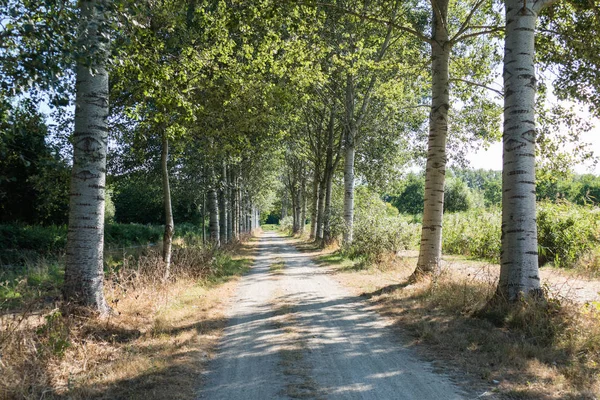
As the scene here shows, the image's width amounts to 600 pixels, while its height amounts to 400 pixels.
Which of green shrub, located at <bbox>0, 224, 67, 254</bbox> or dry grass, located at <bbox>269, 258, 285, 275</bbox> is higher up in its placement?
green shrub, located at <bbox>0, 224, 67, 254</bbox>

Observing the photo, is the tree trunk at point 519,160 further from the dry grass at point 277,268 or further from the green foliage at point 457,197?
the green foliage at point 457,197

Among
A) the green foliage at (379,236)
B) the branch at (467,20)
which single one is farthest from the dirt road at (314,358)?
the branch at (467,20)

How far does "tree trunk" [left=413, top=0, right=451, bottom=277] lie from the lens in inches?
407

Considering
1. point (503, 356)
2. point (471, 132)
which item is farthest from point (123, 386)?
point (471, 132)

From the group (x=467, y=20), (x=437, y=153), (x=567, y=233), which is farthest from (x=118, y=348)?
(x=567, y=233)

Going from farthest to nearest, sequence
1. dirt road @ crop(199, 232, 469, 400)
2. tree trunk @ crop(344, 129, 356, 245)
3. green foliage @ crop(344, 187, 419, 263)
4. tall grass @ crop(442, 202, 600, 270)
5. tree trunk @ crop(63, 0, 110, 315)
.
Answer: tree trunk @ crop(344, 129, 356, 245) < green foliage @ crop(344, 187, 419, 263) < tall grass @ crop(442, 202, 600, 270) < tree trunk @ crop(63, 0, 110, 315) < dirt road @ crop(199, 232, 469, 400)

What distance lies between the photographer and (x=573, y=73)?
9.27 m

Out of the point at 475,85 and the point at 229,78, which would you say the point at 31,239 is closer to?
the point at 229,78

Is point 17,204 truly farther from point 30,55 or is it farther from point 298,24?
point 30,55

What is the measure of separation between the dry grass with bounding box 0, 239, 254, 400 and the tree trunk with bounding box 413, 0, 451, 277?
5.38 meters

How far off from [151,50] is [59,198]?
668cm

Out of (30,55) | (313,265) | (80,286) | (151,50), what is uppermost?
(151,50)

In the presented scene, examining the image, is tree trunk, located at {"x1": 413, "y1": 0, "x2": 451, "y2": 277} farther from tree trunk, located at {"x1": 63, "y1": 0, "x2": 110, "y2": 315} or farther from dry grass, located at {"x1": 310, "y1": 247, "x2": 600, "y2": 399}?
tree trunk, located at {"x1": 63, "y1": 0, "x2": 110, "y2": 315}

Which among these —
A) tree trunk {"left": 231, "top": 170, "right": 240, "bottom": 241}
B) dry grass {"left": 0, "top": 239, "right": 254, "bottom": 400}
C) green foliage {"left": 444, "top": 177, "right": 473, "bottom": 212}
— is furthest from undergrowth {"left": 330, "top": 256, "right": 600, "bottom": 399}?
green foliage {"left": 444, "top": 177, "right": 473, "bottom": 212}
